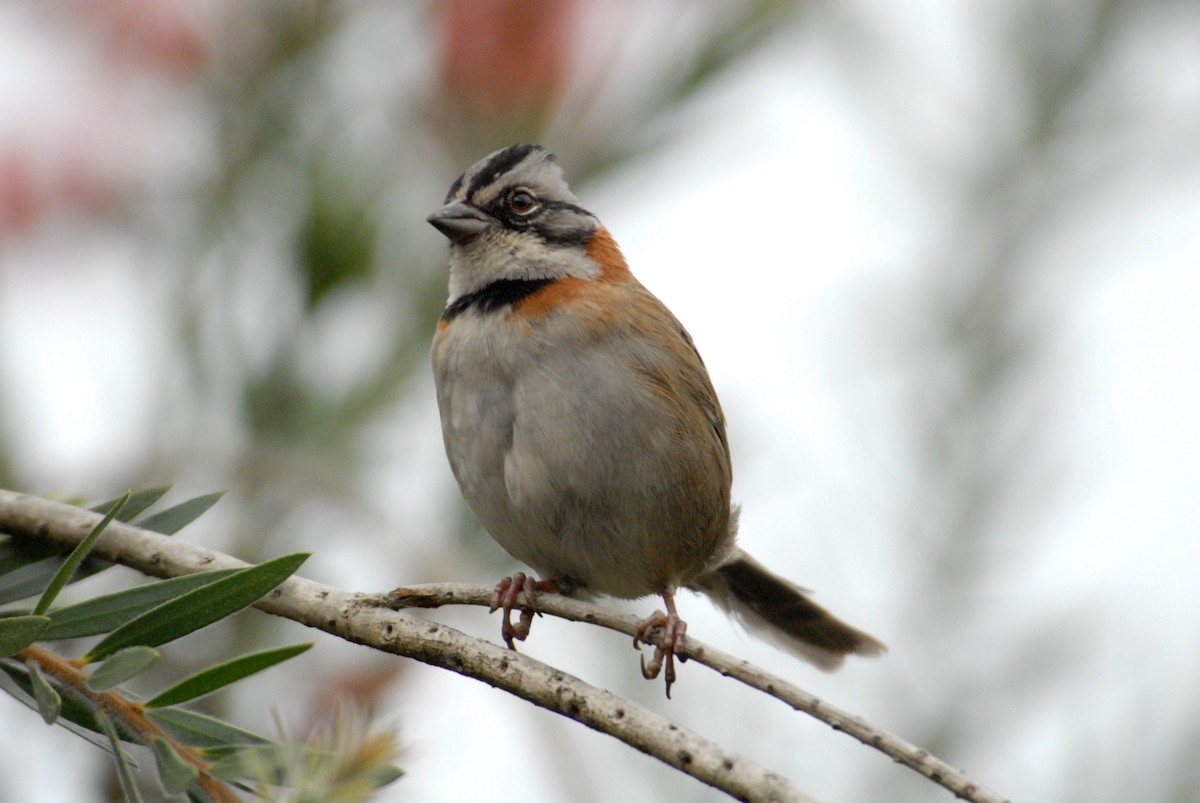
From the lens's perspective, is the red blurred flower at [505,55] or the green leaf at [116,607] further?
the red blurred flower at [505,55]

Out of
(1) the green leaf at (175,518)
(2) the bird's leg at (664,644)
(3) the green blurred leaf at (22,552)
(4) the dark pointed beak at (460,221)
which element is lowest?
(3) the green blurred leaf at (22,552)

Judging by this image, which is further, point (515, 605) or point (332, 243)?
point (515, 605)

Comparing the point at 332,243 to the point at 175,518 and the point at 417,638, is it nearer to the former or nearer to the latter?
the point at 175,518

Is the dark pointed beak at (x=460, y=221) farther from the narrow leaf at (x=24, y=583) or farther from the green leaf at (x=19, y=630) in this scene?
the green leaf at (x=19, y=630)

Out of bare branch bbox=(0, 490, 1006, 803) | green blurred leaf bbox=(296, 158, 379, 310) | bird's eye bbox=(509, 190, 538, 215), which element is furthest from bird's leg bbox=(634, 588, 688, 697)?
bird's eye bbox=(509, 190, 538, 215)

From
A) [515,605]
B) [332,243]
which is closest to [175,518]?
[332,243]

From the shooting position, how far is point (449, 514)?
12.6 ft

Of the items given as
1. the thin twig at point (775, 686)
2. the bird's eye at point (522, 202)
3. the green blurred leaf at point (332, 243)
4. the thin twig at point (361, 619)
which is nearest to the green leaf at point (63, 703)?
the thin twig at point (361, 619)

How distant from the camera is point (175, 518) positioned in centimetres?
194

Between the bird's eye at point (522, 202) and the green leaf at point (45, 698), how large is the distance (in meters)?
2.99

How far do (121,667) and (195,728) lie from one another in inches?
4.9

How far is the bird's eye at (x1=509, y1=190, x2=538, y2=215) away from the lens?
434 cm

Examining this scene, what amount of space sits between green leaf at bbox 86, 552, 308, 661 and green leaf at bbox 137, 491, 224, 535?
0.23 meters

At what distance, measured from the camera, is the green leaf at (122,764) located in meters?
1.42
